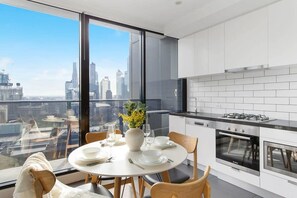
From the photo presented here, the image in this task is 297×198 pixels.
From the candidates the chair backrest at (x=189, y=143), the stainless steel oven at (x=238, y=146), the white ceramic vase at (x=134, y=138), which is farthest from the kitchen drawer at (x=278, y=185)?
the white ceramic vase at (x=134, y=138)

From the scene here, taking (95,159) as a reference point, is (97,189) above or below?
below

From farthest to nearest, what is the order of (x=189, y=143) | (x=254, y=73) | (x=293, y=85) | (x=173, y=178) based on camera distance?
(x=254, y=73) → (x=293, y=85) → (x=189, y=143) → (x=173, y=178)

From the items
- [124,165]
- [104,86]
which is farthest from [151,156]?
[104,86]

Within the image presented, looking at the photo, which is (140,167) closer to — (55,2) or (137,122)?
(137,122)

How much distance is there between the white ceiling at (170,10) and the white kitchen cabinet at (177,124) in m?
1.62

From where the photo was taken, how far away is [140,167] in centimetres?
127

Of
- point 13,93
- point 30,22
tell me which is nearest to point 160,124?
point 13,93

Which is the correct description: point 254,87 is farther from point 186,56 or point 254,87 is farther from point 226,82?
point 186,56

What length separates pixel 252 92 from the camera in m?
2.79

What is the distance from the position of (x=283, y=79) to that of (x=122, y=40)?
2.69 m

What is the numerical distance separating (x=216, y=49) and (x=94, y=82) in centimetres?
210

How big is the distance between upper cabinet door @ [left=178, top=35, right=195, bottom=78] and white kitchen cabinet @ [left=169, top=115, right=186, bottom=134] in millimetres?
859

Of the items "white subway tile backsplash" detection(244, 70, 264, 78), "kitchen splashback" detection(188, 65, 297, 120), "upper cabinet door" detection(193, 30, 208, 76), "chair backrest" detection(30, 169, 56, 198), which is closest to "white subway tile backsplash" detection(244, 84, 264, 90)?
"kitchen splashback" detection(188, 65, 297, 120)

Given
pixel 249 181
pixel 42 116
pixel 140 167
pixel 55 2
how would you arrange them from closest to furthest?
1. pixel 140 167
2. pixel 249 181
3. pixel 55 2
4. pixel 42 116
